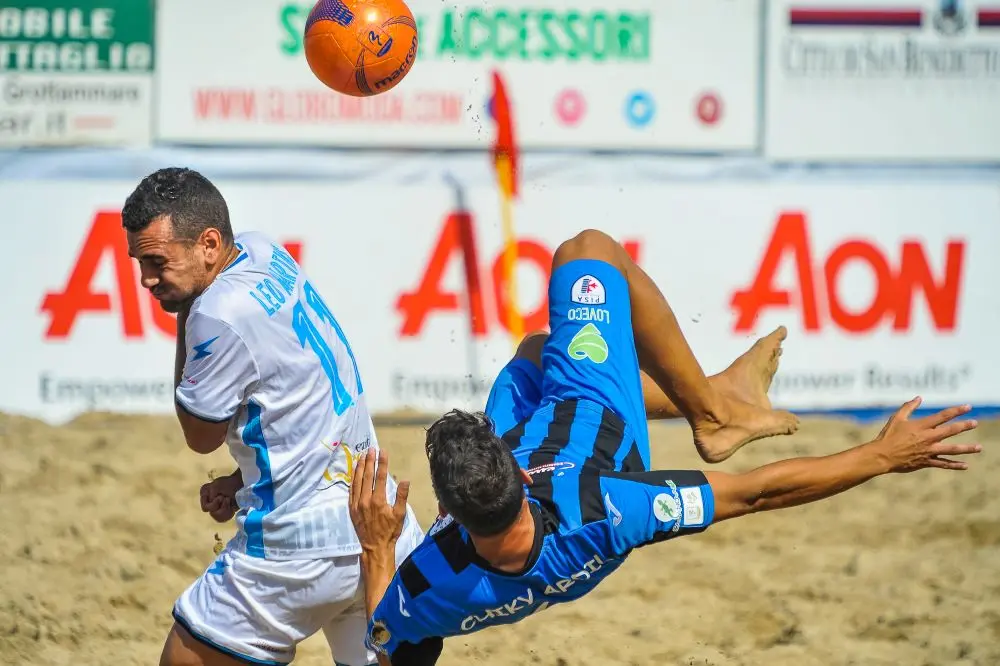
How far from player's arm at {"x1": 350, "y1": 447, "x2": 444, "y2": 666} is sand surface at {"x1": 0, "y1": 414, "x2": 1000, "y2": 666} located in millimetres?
1779

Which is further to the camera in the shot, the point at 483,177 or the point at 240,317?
the point at 483,177

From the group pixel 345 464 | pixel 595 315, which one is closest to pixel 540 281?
pixel 595 315

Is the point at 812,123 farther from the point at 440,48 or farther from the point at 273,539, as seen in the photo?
the point at 273,539

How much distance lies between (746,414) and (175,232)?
202 centimetres

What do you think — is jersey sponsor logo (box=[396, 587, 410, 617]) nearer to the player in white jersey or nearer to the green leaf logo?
the player in white jersey

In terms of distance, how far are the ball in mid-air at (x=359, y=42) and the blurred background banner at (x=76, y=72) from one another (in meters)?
3.17

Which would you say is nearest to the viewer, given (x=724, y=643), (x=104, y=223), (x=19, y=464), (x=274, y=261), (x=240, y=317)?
(x=240, y=317)

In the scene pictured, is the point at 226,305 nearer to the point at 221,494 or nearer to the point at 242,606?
the point at 221,494

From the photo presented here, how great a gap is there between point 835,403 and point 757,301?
80 centimetres

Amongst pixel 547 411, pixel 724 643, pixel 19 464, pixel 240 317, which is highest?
pixel 240 317

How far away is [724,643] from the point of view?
16.6 ft

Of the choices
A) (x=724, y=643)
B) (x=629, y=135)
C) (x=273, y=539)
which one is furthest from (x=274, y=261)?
(x=629, y=135)

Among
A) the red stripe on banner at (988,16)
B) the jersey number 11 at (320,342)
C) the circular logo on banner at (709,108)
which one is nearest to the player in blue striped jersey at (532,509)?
the jersey number 11 at (320,342)

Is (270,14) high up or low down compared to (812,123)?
up
